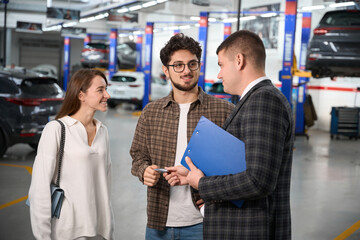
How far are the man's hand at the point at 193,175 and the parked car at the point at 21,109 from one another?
6.11 m

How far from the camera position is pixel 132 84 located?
695 inches

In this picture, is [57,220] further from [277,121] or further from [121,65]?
[121,65]

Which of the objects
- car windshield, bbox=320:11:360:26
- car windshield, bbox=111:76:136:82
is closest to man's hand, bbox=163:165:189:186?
car windshield, bbox=320:11:360:26

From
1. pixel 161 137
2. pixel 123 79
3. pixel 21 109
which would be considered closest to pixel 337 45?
pixel 21 109

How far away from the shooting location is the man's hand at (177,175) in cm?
186

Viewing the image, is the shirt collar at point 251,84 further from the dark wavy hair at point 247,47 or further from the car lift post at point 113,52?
the car lift post at point 113,52

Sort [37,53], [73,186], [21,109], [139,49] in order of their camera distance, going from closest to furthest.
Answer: [73,186] → [21,109] → [139,49] → [37,53]

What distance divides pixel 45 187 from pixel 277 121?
1.27m

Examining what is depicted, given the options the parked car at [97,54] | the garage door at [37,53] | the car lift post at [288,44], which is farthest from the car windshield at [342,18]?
the garage door at [37,53]

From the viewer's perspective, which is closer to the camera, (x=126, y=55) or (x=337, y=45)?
(x=337, y=45)

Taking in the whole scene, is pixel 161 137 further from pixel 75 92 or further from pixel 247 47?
pixel 247 47

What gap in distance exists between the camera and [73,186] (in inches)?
93.0

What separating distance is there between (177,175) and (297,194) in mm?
4940

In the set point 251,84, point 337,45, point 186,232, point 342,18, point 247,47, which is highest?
point 342,18
